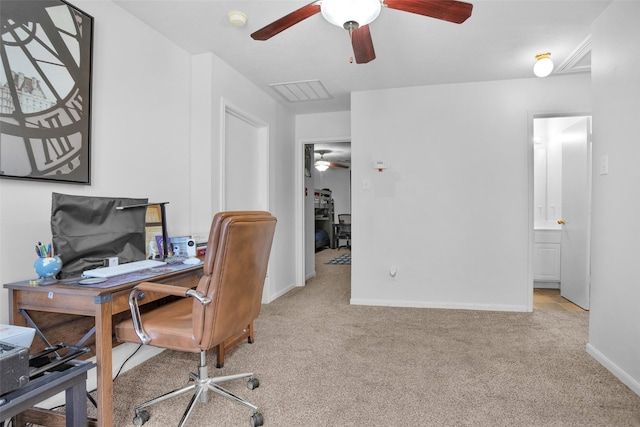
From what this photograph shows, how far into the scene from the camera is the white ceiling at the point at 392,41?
234cm

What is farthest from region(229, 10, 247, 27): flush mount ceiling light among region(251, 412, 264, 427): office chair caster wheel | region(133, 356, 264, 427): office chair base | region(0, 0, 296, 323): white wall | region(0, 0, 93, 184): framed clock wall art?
region(251, 412, 264, 427): office chair caster wheel

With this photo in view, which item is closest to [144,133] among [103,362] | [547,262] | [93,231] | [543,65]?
[93,231]

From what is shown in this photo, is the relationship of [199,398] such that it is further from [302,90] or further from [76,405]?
[302,90]

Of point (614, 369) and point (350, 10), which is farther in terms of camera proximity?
point (614, 369)

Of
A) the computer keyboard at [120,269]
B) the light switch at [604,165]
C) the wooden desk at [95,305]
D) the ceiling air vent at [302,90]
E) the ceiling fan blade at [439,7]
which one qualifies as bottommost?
the wooden desk at [95,305]

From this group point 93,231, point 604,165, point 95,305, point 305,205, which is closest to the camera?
point 95,305

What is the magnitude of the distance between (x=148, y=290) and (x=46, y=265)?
49 centimetres

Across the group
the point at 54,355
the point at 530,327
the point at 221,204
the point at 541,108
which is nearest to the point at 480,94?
the point at 541,108

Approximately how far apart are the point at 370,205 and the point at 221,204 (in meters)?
1.63

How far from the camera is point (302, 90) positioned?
389 cm

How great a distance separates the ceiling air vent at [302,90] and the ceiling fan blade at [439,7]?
201 cm

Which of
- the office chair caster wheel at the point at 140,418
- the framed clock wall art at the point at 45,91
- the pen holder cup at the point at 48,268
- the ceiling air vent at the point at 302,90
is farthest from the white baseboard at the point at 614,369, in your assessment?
the framed clock wall art at the point at 45,91

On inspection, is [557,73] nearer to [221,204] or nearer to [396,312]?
[396,312]

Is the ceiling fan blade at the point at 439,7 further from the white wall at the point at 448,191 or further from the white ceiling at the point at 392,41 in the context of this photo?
the white wall at the point at 448,191
